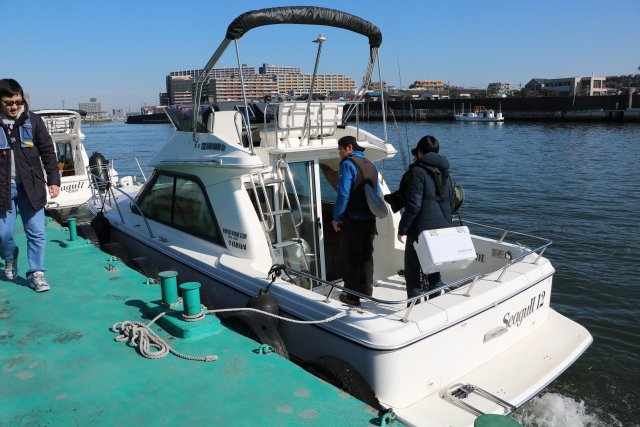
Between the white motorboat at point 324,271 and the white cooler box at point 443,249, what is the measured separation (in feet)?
0.58

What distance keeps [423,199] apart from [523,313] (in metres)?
1.36

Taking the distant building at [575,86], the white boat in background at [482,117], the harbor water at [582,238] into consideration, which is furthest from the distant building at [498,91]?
the harbor water at [582,238]

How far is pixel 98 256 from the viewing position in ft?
18.9

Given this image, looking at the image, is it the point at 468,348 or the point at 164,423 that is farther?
the point at 468,348

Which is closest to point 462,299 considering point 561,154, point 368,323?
point 368,323

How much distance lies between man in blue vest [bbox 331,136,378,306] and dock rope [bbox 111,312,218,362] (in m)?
1.64

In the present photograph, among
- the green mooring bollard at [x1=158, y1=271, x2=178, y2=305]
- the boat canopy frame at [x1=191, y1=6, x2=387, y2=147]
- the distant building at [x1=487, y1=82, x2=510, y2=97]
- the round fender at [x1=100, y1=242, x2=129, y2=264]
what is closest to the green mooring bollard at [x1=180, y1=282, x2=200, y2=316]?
the green mooring bollard at [x1=158, y1=271, x2=178, y2=305]

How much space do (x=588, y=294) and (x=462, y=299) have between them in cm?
489

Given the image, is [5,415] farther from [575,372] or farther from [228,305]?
[575,372]

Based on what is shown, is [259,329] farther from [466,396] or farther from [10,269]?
[10,269]

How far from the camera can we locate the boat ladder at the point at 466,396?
359 cm

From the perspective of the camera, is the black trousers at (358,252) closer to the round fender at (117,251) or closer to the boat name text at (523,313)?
the boat name text at (523,313)

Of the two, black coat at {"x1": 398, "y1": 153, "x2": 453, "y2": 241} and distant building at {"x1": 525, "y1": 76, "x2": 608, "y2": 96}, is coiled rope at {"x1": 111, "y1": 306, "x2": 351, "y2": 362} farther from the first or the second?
distant building at {"x1": 525, "y1": 76, "x2": 608, "y2": 96}

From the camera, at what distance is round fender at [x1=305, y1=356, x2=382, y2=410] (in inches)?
139
